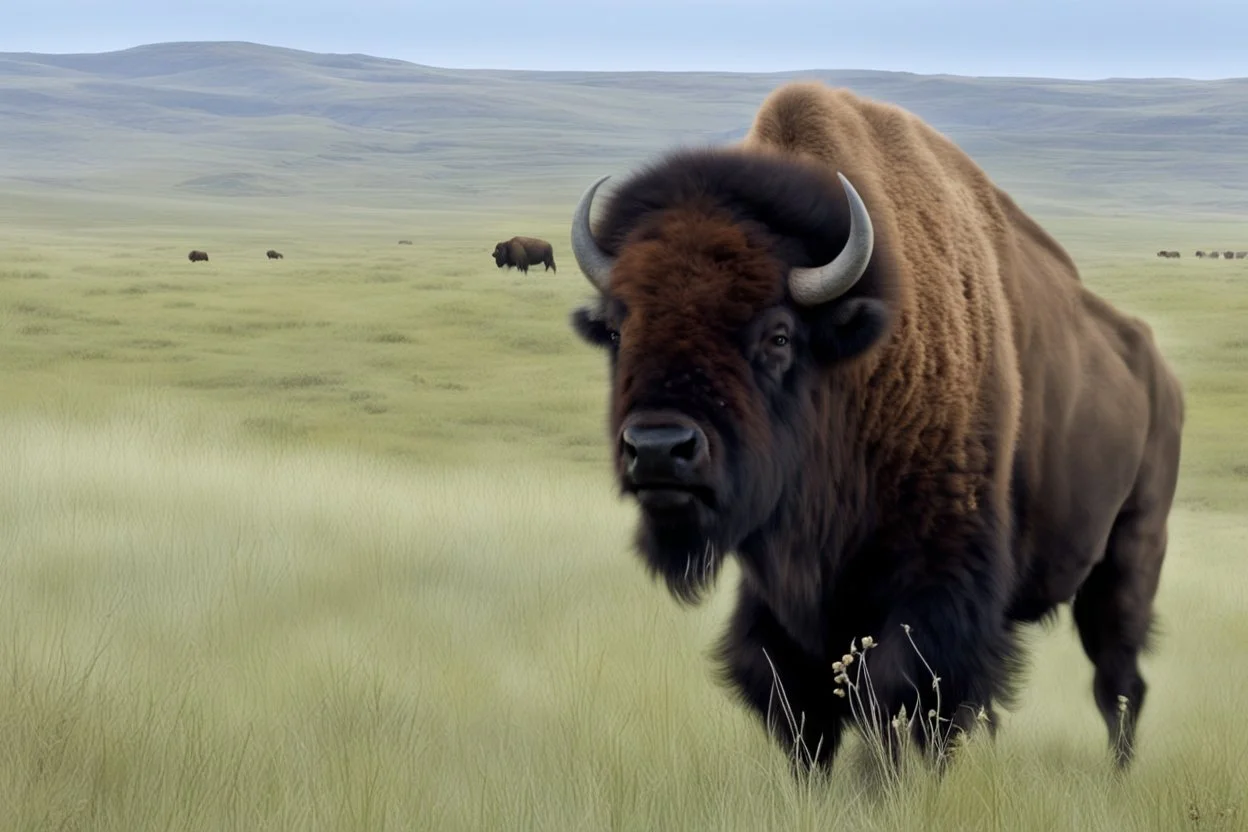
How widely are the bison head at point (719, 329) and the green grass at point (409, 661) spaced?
2.27 feet

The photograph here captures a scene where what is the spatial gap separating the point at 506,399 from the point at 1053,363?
14309 mm

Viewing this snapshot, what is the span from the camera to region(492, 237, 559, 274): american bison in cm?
4169

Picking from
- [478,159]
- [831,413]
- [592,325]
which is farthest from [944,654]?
[478,159]

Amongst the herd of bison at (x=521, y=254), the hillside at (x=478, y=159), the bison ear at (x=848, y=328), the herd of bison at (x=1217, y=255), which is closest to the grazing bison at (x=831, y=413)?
the bison ear at (x=848, y=328)

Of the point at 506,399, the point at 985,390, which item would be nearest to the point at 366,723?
the point at 985,390

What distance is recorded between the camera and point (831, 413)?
4316 millimetres

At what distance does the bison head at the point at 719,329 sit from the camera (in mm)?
3770

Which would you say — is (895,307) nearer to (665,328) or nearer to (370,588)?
(665,328)

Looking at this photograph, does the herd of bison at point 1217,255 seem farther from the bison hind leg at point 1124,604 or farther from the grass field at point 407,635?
the bison hind leg at point 1124,604

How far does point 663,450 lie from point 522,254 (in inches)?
1520

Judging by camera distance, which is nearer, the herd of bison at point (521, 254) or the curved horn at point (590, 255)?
the curved horn at point (590, 255)

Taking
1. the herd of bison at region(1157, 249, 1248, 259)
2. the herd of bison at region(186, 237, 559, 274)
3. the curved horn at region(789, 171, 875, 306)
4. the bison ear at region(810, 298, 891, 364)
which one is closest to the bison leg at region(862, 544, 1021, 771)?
the bison ear at region(810, 298, 891, 364)

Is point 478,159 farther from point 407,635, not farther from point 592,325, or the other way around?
point 592,325

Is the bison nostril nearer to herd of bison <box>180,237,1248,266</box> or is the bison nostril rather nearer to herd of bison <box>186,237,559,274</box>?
herd of bison <box>180,237,1248,266</box>
